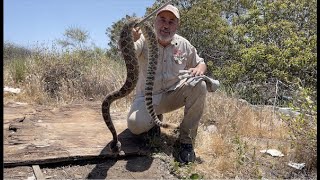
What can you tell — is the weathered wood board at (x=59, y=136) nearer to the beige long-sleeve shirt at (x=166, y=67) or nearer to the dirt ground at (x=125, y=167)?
the dirt ground at (x=125, y=167)

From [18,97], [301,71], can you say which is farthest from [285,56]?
[18,97]

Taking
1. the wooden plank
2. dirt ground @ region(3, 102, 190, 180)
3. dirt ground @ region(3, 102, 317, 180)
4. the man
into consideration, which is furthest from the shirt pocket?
the wooden plank

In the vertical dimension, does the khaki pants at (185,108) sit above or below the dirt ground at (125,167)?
above

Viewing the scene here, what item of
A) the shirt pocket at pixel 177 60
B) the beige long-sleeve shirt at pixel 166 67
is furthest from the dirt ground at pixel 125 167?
the shirt pocket at pixel 177 60

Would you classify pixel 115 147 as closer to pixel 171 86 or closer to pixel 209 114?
pixel 171 86

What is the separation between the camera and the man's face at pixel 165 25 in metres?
4.59

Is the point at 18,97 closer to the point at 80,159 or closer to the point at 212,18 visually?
the point at 80,159

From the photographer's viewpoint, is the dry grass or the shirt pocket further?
the shirt pocket

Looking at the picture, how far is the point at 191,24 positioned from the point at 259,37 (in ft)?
9.74

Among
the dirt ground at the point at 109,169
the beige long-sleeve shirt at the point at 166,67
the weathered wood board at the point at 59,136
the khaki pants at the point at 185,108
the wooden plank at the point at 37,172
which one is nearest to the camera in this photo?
the wooden plank at the point at 37,172

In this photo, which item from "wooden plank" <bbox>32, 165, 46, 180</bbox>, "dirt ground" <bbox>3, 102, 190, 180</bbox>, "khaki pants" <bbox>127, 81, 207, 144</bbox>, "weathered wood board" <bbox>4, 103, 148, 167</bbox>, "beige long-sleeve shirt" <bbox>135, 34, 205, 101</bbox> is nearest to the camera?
"wooden plank" <bbox>32, 165, 46, 180</bbox>

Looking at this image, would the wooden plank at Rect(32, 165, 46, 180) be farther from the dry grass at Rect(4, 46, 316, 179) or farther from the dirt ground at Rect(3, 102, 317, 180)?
the dry grass at Rect(4, 46, 316, 179)

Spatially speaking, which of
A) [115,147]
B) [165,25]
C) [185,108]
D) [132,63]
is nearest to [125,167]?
[115,147]

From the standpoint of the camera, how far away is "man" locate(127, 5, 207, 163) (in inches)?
181
